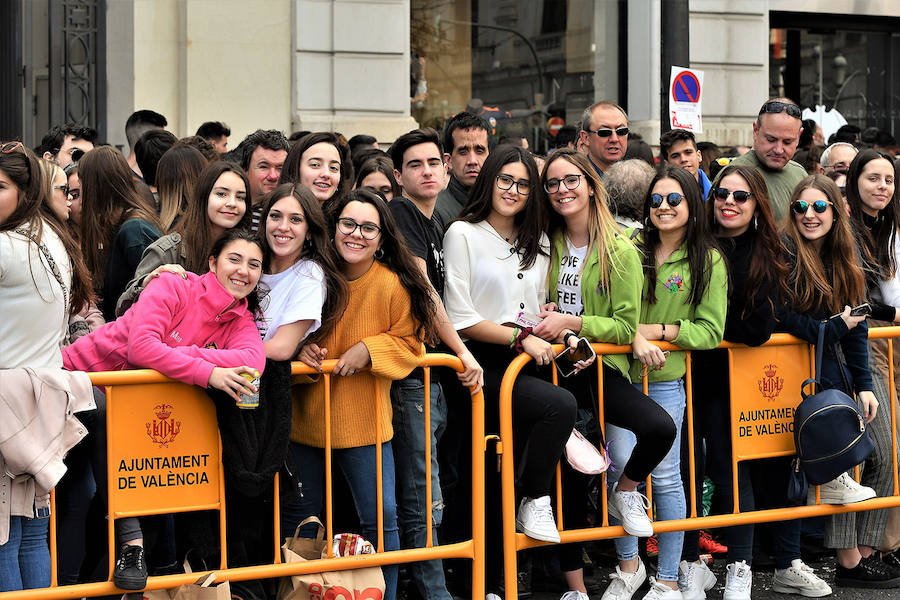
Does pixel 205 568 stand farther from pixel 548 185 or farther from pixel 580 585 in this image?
pixel 548 185

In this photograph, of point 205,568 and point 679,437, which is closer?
point 205,568

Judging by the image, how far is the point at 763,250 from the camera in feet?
19.0

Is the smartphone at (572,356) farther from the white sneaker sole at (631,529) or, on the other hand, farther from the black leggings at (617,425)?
the white sneaker sole at (631,529)

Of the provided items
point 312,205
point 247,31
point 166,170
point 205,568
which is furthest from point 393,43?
point 205,568

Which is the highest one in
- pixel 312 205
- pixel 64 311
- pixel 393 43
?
pixel 393 43

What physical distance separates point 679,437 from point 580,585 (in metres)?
0.86

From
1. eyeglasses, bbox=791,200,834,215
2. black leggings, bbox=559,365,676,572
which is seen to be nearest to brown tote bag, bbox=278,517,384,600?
black leggings, bbox=559,365,676,572

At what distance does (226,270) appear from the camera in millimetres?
4906

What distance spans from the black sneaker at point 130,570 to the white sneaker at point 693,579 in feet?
8.49

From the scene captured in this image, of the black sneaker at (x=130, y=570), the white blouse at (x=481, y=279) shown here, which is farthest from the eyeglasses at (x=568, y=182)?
the black sneaker at (x=130, y=570)

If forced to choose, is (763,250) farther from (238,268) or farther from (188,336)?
(188,336)

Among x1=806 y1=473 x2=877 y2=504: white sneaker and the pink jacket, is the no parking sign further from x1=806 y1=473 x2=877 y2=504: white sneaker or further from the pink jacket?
the pink jacket

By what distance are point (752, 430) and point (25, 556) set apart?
11.1 feet

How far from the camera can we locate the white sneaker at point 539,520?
5.36m
